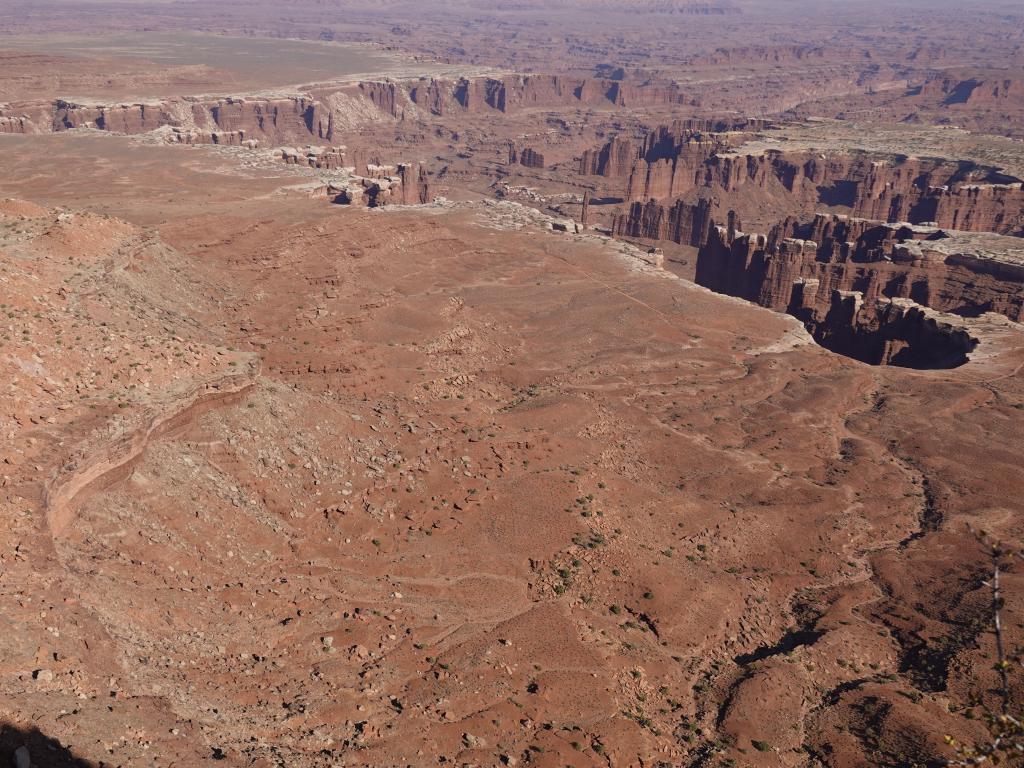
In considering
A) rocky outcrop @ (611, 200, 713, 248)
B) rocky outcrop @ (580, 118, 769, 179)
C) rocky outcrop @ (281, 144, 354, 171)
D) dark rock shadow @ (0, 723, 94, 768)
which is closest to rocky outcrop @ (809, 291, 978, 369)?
rocky outcrop @ (611, 200, 713, 248)

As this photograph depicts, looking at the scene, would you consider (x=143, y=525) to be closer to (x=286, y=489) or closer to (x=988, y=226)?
(x=286, y=489)

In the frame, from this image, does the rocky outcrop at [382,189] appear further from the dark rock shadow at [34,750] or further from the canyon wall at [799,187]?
the dark rock shadow at [34,750]

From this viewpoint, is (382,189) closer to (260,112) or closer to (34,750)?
(260,112)

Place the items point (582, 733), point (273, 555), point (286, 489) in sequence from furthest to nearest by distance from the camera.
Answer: point (286, 489), point (273, 555), point (582, 733)

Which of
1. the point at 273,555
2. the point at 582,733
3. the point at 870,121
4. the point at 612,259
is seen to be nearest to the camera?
the point at 582,733

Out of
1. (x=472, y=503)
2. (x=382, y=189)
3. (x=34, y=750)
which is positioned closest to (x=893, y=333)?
(x=472, y=503)

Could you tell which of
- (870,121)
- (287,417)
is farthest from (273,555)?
(870,121)

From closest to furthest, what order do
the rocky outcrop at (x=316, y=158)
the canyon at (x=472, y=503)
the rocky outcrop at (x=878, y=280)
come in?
the canyon at (x=472, y=503) < the rocky outcrop at (x=878, y=280) < the rocky outcrop at (x=316, y=158)

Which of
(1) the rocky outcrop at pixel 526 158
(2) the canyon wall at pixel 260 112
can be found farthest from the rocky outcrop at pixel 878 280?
(2) the canyon wall at pixel 260 112

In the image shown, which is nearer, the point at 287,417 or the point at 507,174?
the point at 287,417
